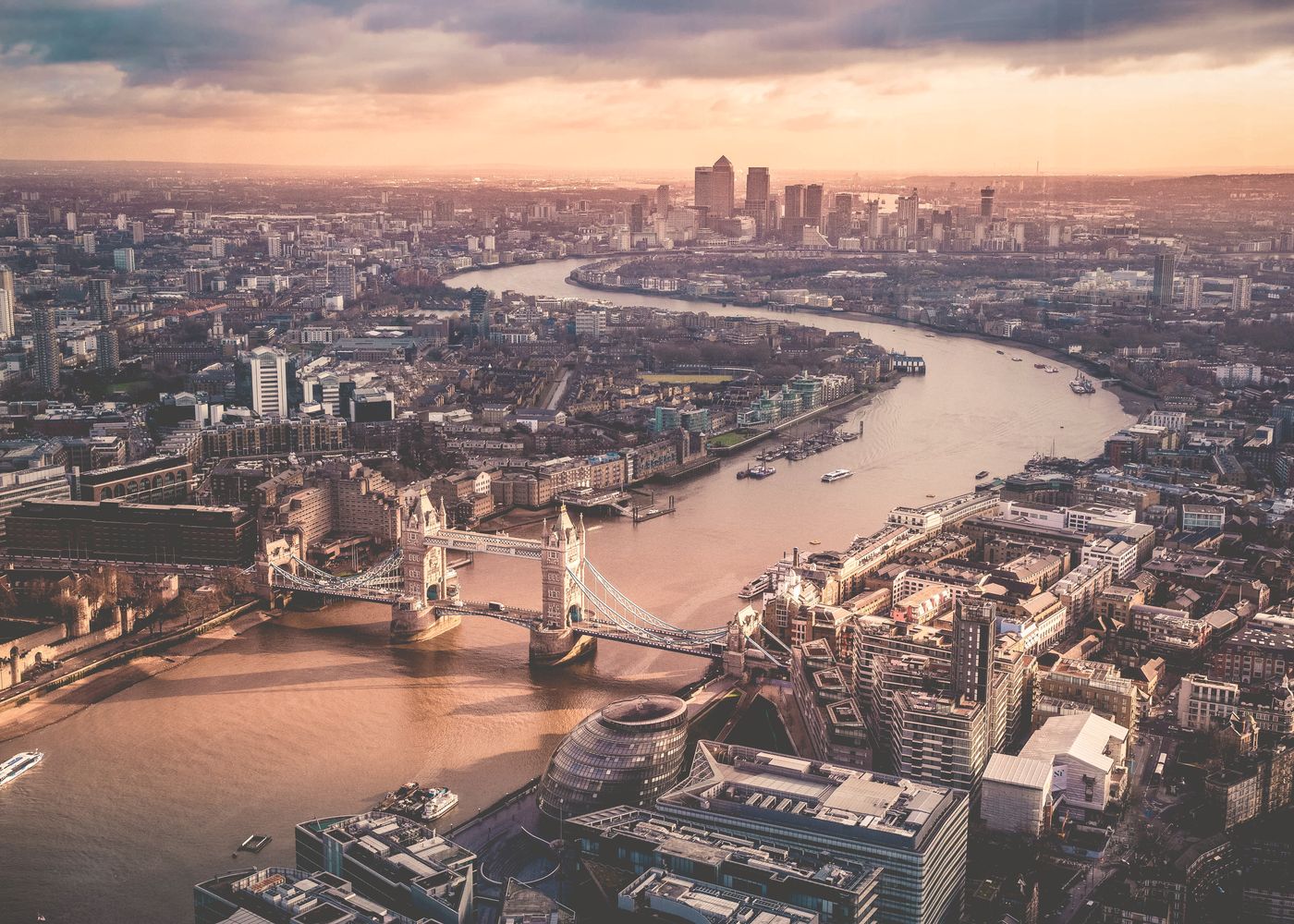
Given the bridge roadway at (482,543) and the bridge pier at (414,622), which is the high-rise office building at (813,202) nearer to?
the bridge roadway at (482,543)

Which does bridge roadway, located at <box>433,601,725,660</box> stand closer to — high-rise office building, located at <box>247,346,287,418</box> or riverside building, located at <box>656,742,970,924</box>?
riverside building, located at <box>656,742,970,924</box>

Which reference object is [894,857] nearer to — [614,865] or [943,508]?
[614,865]

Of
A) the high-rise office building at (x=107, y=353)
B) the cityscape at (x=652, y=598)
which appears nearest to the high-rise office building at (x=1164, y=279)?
the cityscape at (x=652, y=598)

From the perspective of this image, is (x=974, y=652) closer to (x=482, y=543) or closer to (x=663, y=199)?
(x=482, y=543)

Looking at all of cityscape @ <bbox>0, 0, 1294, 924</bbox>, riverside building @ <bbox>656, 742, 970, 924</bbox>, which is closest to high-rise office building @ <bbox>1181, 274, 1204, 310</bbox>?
cityscape @ <bbox>0, 0, 1294, 924</bbox>

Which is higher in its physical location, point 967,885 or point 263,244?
point 263,244

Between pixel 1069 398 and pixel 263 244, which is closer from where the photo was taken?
pixel 1069 398

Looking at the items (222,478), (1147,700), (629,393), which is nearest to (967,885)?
(1147,700)
